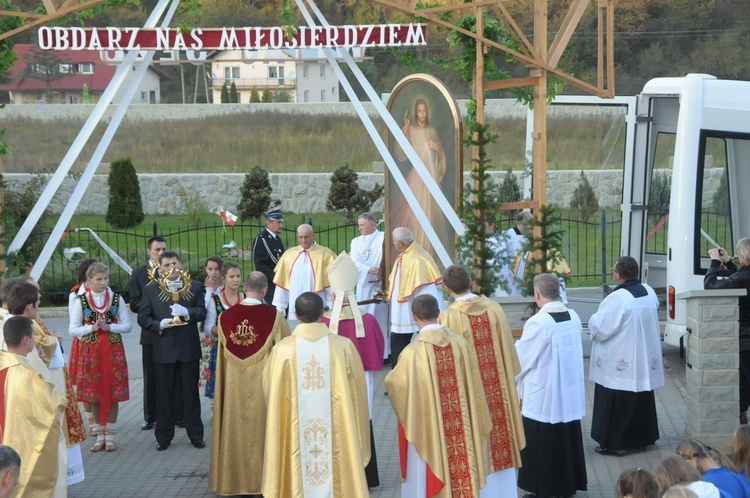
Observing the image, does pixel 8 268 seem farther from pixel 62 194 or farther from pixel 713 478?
pixel 62 194

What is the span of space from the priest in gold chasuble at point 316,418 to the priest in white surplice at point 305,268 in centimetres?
426

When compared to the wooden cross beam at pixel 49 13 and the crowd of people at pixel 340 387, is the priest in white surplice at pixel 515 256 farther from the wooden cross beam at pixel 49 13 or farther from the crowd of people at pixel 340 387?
the wooden cross beam at pixel 49 13

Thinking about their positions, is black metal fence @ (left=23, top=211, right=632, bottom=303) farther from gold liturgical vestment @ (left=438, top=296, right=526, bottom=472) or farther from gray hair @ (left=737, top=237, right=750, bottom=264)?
gold liturgical vestment @ (left=438, top=296, right=526, bottom=472)

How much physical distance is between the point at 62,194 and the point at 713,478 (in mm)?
25016

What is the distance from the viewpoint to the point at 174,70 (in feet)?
155

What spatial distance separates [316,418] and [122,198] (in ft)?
61.6

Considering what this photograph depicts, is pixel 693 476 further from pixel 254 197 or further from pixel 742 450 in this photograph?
pixel 254 197

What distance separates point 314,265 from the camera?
34.7ft

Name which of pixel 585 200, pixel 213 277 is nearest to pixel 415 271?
pixel 213 277

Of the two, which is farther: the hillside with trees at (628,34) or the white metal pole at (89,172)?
the hillside with trees at (628,34)

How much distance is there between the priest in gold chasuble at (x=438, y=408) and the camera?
6156 millimetres

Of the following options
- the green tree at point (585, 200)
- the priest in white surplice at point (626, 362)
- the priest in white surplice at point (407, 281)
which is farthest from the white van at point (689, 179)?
the green tree at point (585, 200)

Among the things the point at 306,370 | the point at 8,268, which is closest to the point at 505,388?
the point at 306,370

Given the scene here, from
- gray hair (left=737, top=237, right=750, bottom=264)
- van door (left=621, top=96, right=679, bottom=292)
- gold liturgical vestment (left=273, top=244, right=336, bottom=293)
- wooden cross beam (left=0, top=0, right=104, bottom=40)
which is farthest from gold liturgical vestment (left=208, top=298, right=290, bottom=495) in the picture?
van door (left=621, top=96, right=679, bottom=292)
